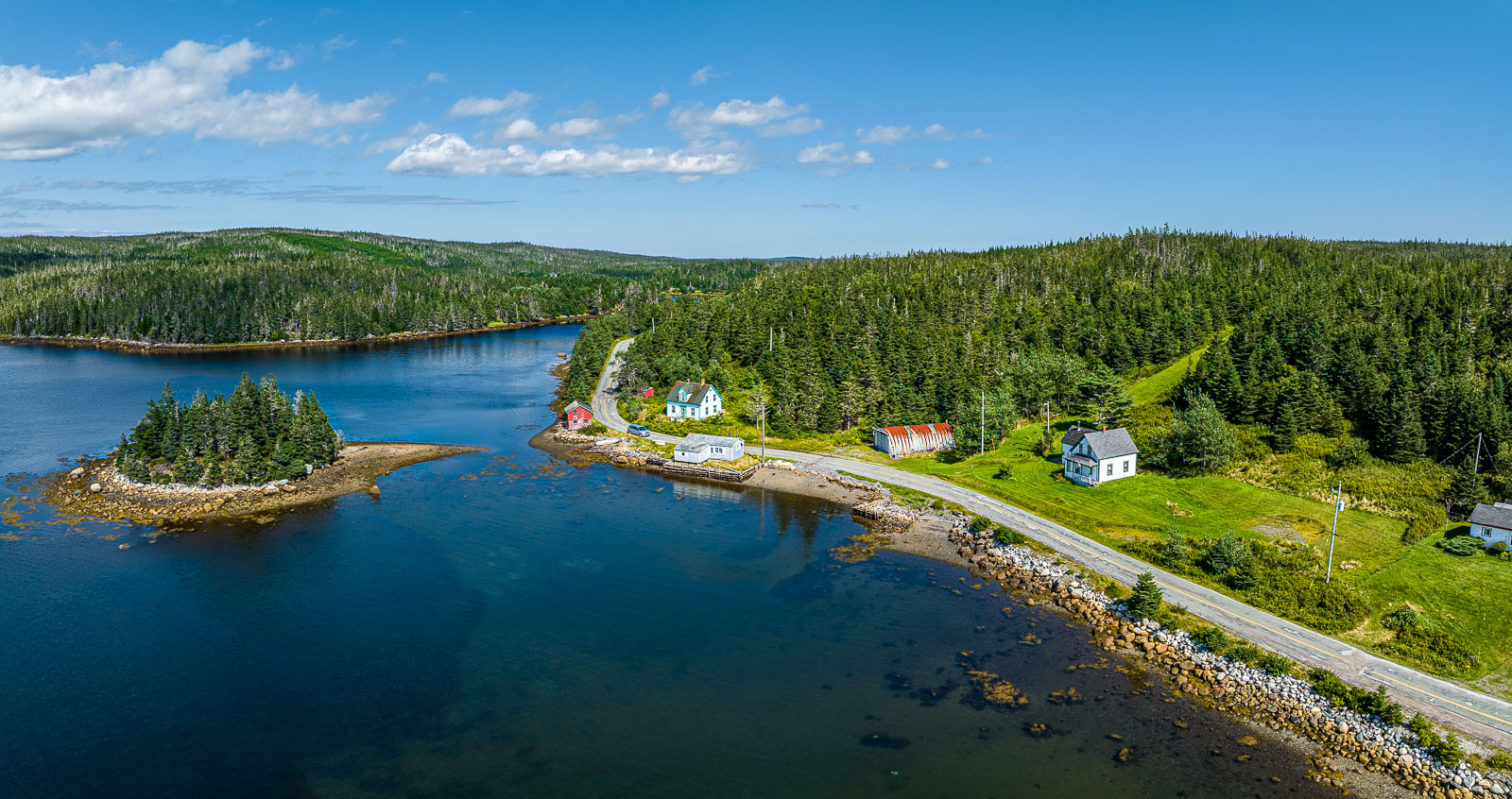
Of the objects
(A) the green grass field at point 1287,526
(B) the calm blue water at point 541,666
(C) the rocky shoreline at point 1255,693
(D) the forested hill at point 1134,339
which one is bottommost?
(B) the calm blue water at point 541,666

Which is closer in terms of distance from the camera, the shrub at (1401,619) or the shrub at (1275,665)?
the shrub at (1275,665)

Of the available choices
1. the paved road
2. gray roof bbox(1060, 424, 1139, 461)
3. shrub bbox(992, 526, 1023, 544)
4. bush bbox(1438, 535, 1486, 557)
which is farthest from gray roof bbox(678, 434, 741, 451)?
bush bbox(1438, 535, 1486, 557)

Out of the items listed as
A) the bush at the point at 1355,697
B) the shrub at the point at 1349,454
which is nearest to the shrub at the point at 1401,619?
the bush at the point at 1355,697

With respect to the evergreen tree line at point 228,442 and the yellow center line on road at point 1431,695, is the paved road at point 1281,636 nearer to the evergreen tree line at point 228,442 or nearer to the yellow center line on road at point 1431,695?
the yellow center line on road at point 1431,695

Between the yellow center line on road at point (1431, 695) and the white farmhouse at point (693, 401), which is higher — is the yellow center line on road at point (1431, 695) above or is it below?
below

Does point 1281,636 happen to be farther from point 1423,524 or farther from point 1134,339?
point 1134,339

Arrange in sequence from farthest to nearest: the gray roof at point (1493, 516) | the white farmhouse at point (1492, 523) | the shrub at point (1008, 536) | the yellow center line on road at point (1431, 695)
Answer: the shrub at point (1008, 536), the gray roof at point (1493, 516), the white farmhouse at point (1492, 523), the yellow center line on road at point (1431, 695)

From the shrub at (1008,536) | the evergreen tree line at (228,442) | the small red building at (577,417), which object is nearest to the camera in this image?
the shrub at (1008,536)

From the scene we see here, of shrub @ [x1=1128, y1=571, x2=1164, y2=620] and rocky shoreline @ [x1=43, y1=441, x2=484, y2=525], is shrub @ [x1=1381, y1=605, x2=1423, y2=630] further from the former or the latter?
rocky shoreline @ [x1=43, y1=441, x2=484, y2=525]
